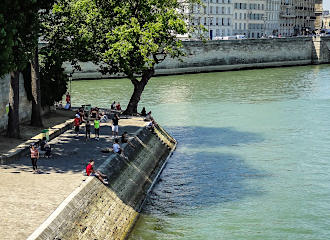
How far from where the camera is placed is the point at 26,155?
28547 mm

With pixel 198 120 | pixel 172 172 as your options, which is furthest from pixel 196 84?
pixel 172 172

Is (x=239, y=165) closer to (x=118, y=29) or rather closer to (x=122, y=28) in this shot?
(x=122, y=28)

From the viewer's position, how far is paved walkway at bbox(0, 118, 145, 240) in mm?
18672

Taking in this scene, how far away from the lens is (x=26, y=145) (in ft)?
97.7

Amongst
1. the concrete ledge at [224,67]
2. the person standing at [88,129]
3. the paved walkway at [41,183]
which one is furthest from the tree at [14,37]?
the concrete ledge at [224,67]

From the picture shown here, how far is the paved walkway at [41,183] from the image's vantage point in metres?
18.7

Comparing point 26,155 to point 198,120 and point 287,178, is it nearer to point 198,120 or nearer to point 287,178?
point 287,178

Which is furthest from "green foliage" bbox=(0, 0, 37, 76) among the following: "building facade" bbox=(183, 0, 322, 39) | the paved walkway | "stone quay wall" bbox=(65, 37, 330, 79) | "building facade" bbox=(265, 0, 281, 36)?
"building facade" bbox=(265, 0, 281, 36)

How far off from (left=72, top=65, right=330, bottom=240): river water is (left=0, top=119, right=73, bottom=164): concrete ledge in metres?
7.02

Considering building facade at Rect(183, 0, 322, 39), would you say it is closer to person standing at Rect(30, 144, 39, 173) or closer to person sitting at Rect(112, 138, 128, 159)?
person sitting at Rect(112, 138, 128, 159)

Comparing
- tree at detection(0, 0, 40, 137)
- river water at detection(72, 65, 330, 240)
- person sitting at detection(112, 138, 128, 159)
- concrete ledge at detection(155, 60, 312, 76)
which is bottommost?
river water at detection(72, 65, 330, 240)

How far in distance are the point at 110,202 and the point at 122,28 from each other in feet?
69.8

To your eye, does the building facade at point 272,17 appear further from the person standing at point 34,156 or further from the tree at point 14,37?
the person standing at point 34,156

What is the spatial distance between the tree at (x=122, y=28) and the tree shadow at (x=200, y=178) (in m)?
7.34
